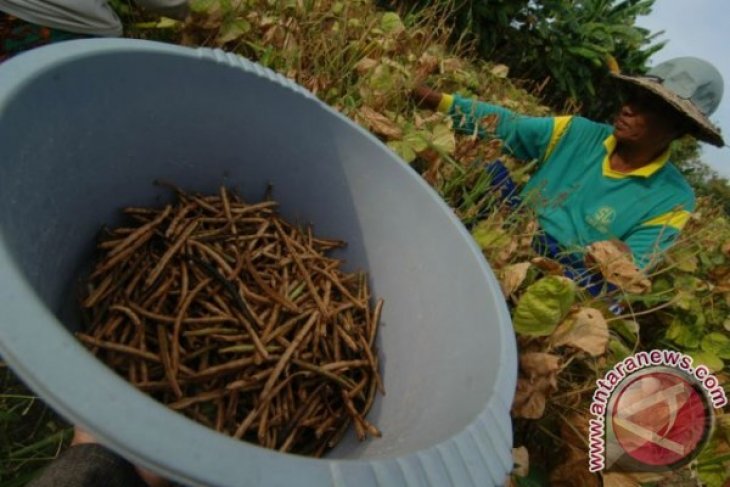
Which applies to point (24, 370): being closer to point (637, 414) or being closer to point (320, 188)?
point (320, 188)

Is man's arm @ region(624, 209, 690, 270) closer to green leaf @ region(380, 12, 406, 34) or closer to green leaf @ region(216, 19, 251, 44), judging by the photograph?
green leaf @ region(380, 12, 406, 34)

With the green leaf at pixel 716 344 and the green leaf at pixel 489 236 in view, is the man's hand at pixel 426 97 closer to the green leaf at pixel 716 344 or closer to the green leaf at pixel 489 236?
the green leaf at pixel 489 236

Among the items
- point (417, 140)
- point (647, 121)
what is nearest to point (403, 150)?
point (417, 140)

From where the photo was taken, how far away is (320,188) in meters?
1.56

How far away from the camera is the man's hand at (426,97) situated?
2461 mm

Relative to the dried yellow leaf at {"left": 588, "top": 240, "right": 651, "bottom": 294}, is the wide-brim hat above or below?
above

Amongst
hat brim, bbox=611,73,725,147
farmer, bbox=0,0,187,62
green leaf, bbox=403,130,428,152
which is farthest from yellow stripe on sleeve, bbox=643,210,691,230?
farmer, bbox=0,0,187,62

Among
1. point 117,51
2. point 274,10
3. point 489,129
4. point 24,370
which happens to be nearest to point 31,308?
point 24,370

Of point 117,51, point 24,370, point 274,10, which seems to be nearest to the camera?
point 24,370

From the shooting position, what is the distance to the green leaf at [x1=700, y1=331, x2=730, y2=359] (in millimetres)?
1873

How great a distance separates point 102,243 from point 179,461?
907 millimetres

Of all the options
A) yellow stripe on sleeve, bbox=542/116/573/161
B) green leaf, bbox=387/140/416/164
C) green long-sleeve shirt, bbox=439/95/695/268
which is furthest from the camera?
yellow stripe on sleeve, bbox=542/116/573/161

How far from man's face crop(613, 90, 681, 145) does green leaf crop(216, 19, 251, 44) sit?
1911mm

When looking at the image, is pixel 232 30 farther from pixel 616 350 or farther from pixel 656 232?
pixel 656 232
